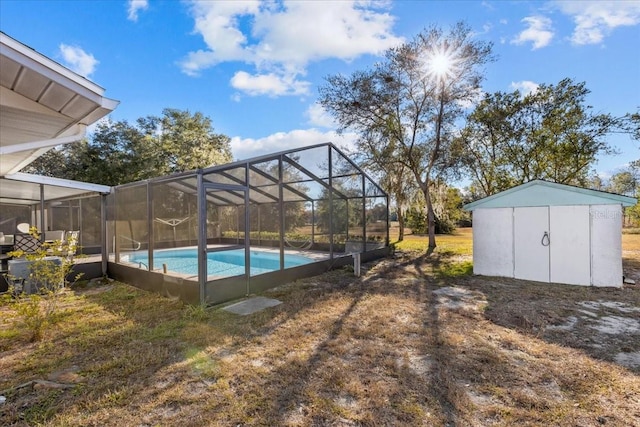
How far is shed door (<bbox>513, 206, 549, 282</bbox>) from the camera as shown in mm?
6465

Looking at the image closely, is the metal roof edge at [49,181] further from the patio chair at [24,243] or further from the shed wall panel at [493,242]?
the shed wall panel at [493,242]

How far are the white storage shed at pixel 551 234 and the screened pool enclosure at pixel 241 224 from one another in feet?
11.4

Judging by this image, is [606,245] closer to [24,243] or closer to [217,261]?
[217,261]

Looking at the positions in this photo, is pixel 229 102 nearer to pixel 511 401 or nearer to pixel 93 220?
pixel 93 220

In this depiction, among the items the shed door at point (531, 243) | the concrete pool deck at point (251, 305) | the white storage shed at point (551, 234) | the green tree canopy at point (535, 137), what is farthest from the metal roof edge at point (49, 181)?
the green tree canopy at point (535, 137)

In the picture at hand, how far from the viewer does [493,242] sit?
281 inches

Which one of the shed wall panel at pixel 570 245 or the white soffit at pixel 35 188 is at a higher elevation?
the white soffit at pixel 35 188

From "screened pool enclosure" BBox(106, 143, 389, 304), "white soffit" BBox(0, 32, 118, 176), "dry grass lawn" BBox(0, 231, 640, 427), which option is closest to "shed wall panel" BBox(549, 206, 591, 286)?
"dry grass lawn" BBox(0, 231, 640, 427)

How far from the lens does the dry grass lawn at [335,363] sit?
225 cm

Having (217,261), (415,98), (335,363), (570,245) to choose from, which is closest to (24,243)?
(217,261)

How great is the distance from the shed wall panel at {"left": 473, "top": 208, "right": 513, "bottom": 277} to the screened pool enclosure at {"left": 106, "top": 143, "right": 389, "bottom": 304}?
125 inches

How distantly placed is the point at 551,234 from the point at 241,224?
21.4 ft

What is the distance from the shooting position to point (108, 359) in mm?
3139

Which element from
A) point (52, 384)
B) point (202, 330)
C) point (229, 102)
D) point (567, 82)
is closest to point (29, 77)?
point (52, 384)
